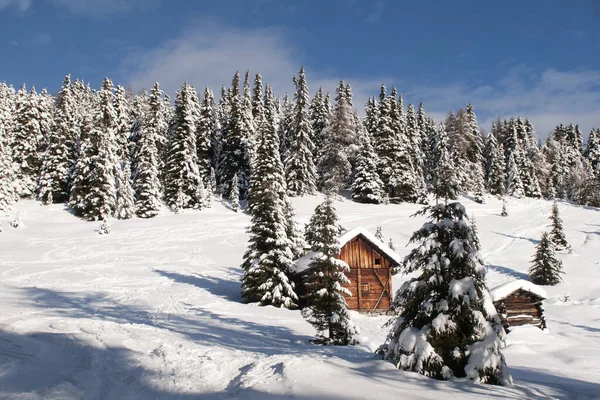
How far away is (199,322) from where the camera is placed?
65.7ft

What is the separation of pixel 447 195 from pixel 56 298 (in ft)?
71.7

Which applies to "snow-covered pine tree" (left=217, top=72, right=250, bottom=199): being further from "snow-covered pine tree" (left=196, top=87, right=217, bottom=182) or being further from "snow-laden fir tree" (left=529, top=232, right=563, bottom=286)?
"snow-laden fir tree" (left=529, top=232, right=563, bottom=286)

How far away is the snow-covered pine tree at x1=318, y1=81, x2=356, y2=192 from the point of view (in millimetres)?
62656

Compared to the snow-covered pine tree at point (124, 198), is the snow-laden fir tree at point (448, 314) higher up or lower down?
lower down

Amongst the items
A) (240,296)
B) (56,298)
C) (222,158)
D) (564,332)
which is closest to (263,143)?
(222,158)

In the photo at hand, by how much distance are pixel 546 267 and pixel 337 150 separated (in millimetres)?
34154

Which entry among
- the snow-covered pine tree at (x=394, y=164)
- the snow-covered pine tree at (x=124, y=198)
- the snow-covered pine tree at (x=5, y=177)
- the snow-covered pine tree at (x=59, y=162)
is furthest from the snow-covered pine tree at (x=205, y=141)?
the snow-covered pine tree at (x=394, y=164)

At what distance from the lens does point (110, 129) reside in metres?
51.8

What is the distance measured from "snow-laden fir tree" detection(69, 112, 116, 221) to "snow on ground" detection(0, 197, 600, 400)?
7.81ft

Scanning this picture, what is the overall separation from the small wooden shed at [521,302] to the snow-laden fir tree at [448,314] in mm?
16820

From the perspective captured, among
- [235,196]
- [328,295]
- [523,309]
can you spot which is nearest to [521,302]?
[523,309]

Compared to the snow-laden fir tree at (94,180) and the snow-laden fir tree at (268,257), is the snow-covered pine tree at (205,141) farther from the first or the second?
the snow-laden fir tree at (268,257)

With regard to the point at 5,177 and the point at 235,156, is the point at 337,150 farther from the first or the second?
the point at 5,177

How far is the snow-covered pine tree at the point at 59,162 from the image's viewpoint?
170 feet
